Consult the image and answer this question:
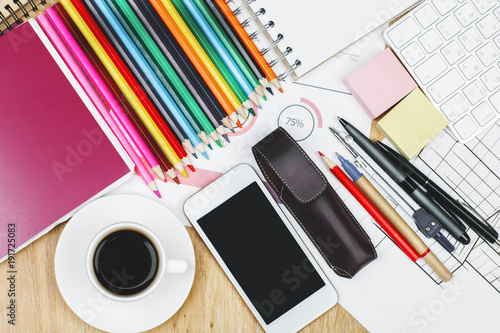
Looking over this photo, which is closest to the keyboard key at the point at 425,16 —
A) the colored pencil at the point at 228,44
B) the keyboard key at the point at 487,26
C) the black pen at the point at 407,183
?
the keyboard key at the point at 487,26

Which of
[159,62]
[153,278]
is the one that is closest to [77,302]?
[153,278]

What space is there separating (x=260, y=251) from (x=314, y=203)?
135 mm

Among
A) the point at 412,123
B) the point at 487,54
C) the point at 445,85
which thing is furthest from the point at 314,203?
the point at 487,54

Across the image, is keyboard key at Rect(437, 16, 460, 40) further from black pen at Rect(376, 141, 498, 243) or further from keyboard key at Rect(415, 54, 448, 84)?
black pen at Rect(376, 141, 498, 243)

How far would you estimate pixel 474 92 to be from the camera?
85cm

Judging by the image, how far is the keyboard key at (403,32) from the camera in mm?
843

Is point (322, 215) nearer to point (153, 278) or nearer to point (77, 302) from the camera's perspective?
point (153, 278)

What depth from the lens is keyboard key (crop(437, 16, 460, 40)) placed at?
33.3 inches

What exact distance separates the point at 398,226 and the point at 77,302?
Result: 24.1 inches

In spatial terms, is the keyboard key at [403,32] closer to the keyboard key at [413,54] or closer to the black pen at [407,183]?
the keyboard key at [413,54]

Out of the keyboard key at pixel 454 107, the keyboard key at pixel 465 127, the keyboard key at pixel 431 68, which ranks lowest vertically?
the keyboard key at pixel 465 127

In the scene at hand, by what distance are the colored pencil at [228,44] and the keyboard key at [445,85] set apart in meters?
0.34

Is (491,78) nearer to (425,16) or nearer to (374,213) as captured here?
(425,16)

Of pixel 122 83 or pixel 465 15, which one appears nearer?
pixel 122 83
